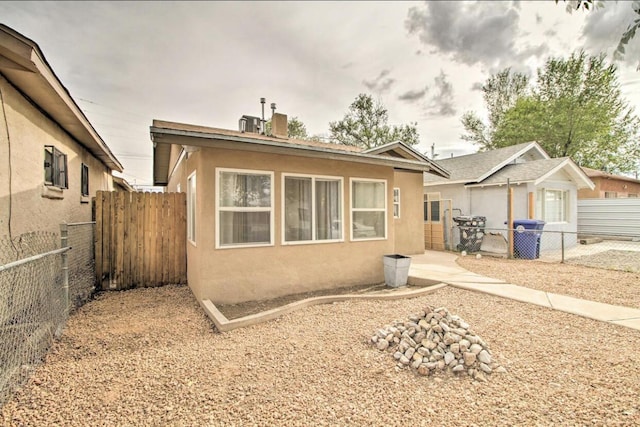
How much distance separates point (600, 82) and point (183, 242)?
25.7 metres

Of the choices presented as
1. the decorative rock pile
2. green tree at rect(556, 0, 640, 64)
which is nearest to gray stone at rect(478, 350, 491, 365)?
the decorative rock pile

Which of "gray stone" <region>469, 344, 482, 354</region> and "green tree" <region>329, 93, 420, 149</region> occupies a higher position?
"green tree" <region>329, 93, 420, 149</region>

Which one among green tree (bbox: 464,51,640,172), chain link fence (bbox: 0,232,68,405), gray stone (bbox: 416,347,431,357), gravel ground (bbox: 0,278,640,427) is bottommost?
gravel ground (bbox: 0,278,640,427)

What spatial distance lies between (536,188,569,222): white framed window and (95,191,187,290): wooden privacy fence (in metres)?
13.0

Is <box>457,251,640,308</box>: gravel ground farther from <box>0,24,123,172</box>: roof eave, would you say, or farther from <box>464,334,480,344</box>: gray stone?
<box>0,24,123,172</box>: roof eave

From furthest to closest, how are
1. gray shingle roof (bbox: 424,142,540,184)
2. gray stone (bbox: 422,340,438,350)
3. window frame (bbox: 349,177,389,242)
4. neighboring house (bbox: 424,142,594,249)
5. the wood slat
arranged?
1. gray shingle roof (bbox: 424,142,540,184)
2. neighboring house (bbox: 424,142,594,249)
3. window frame (bbox: 349,177,389,242)
4. the wood slat
5. gray stone (bbox: 422,340,438,350)

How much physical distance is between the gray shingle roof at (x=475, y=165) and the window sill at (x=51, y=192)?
42.6 feet

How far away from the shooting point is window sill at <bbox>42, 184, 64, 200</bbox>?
17.1ft

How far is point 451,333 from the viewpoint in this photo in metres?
3.40

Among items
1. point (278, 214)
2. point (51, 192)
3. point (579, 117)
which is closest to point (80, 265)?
point (51, 192)

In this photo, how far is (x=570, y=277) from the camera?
23.2ft

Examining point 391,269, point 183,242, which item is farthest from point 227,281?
point 391,269

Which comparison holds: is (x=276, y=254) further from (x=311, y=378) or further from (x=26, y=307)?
(x=26, y=307)

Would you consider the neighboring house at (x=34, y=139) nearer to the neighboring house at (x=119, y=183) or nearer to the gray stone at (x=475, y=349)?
the gray stone at (x=475, y=349)
